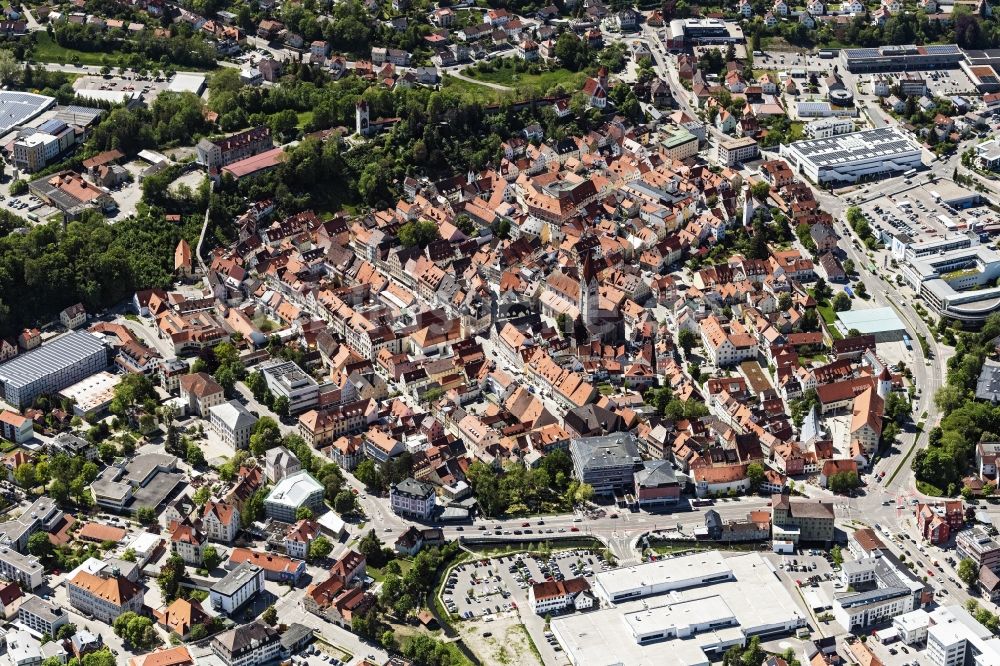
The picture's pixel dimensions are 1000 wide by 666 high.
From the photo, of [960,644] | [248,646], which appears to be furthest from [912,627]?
[248,646]

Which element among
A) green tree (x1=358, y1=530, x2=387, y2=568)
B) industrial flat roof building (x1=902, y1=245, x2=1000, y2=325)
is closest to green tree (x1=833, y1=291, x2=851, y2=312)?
industrial flat roof building (x1=902, y1=245, x2=1000, y2=325)

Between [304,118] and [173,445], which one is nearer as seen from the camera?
[173,445]

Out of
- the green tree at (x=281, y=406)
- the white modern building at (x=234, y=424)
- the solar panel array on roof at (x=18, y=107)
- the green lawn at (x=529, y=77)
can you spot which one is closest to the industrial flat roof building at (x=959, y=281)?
the green lawn at (x=529, y=77)

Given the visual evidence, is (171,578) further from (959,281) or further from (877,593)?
(959,281)

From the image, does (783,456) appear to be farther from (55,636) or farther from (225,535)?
(55,636)

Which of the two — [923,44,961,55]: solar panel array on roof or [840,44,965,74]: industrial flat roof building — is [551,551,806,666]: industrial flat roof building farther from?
[923,44,961,55]: solar panel array on roof

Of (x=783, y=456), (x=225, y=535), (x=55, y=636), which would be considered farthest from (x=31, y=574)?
(x=783, y=456)
